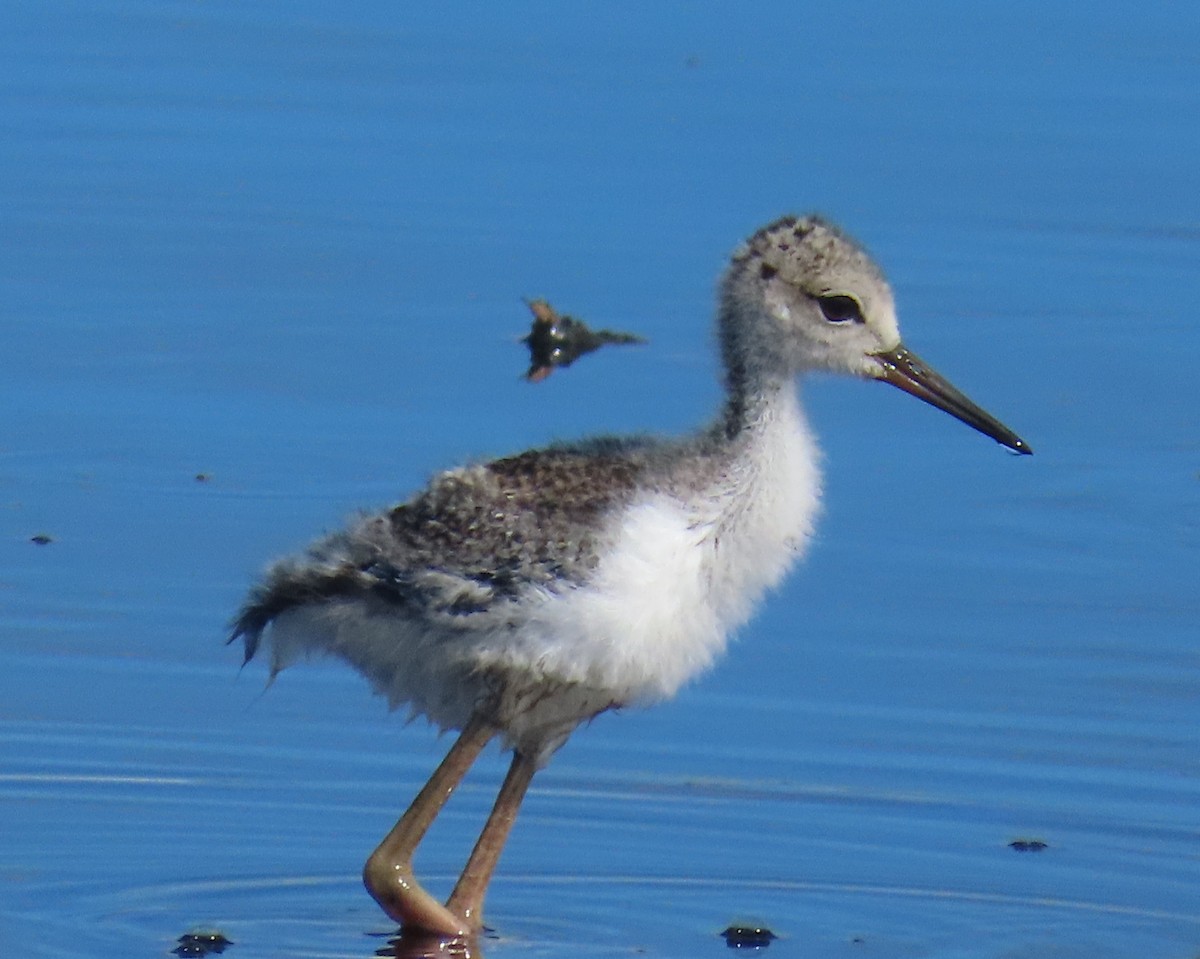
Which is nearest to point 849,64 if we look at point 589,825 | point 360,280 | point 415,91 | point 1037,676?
point 415,91

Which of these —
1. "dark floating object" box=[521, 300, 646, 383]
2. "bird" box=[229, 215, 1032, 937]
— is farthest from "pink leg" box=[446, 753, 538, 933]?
"dark floating object" box=[521, 300, 646, 383]

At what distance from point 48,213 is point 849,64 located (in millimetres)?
2732

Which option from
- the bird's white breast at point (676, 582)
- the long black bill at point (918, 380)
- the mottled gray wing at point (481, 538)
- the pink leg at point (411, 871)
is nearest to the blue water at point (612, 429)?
the pink leg at point (411, 871)

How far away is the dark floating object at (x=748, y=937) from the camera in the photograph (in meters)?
6.07

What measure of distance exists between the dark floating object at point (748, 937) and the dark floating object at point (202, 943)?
100 cm

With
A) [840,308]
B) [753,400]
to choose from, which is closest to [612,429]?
[840,308]

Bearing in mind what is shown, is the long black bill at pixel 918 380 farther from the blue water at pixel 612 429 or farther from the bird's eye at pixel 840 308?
the blue water at pixel 612 429

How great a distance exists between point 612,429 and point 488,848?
6.19 ft

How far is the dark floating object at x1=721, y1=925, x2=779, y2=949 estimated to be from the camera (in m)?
6.07

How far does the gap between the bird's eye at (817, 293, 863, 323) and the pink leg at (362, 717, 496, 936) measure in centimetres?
115

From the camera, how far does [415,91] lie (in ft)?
32.5

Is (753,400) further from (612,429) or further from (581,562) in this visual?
(612,429)

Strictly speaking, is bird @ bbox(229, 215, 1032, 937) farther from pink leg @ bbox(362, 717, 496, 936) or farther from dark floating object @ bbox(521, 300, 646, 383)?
dark floating object @ bbox(521, 300, 646, 383)

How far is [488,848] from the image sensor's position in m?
6.17
